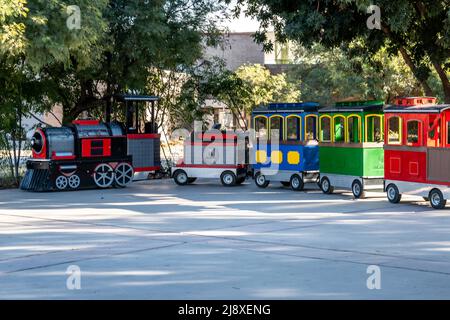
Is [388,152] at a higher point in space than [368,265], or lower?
higher

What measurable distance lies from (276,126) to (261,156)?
0.95 meters

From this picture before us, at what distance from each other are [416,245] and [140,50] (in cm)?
1348

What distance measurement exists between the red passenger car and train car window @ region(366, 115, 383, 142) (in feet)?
2.92

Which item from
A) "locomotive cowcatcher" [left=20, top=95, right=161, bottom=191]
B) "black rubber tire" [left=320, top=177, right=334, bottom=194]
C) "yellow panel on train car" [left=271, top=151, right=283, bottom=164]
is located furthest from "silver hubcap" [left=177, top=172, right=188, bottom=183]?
"black rubber tire" [left=320, top=177, right=334, bottom=194]

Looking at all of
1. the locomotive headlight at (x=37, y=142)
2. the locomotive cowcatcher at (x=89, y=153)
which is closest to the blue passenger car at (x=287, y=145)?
the locomotive cowcatcher at (x=89, y=153)

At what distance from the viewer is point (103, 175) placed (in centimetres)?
2348

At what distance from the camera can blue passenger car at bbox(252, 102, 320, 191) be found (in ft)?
74.7

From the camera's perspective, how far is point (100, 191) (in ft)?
74.9

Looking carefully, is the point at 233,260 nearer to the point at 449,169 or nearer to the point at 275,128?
the point at 449,169

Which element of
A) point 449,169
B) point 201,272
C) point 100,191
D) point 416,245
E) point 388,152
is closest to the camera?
point 201,272

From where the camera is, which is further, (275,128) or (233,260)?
(275,128)

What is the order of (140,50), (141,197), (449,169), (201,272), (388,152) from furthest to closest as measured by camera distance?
(140,50) < (141,197) < (388,152) < (449,169) < (201,272)

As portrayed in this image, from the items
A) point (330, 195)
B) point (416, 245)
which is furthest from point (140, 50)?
point (416, 245)

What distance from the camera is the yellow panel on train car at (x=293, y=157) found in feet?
75.1
